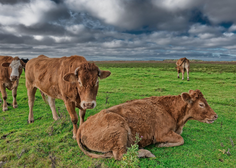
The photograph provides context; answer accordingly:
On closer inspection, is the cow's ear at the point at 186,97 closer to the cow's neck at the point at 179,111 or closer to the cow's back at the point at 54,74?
the cow's neck at the point at 179,111

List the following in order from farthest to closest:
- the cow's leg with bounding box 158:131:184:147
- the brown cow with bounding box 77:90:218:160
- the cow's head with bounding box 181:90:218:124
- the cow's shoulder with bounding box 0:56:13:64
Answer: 1. the cow's shoulder with bounding box 0:56:13:64
2. the cow's head with bounding box 181:90:218:124
3. the cow's leg with bounding box 158:131:184:147
4. the brown cow with bounding box 77:90:218:160

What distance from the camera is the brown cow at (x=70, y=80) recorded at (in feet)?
13.3

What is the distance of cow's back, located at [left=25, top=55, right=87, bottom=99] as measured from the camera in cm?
484

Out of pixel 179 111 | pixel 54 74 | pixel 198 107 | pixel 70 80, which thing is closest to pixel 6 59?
pixel 54 74

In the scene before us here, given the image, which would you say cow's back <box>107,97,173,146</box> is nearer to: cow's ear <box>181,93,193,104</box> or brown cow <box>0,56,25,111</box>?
cow's ear <box>181,93,193,104</box>

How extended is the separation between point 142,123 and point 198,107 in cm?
200

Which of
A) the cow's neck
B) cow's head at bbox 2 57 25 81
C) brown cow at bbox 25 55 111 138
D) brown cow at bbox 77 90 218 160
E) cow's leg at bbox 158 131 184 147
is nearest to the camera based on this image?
brown cow at bbox 77 90 218 160

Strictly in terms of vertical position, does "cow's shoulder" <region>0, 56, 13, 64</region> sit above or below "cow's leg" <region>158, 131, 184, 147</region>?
above

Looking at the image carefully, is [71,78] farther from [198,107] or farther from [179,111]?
[198,107]

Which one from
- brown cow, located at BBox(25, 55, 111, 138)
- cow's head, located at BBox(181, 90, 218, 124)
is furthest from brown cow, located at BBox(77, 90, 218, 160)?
brown cow, located at BBox(25, 55, 111, 138)

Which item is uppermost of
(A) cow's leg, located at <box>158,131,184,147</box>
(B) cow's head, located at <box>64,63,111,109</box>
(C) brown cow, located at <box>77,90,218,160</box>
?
(B) cow's head, located at <box>64,63,111,109</box>

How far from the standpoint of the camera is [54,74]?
210 inches

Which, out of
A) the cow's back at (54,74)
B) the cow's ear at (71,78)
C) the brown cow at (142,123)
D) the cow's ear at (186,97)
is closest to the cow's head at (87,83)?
the cow's ear at (71,78)

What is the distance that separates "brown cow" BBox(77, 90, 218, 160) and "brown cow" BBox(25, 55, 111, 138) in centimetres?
66
